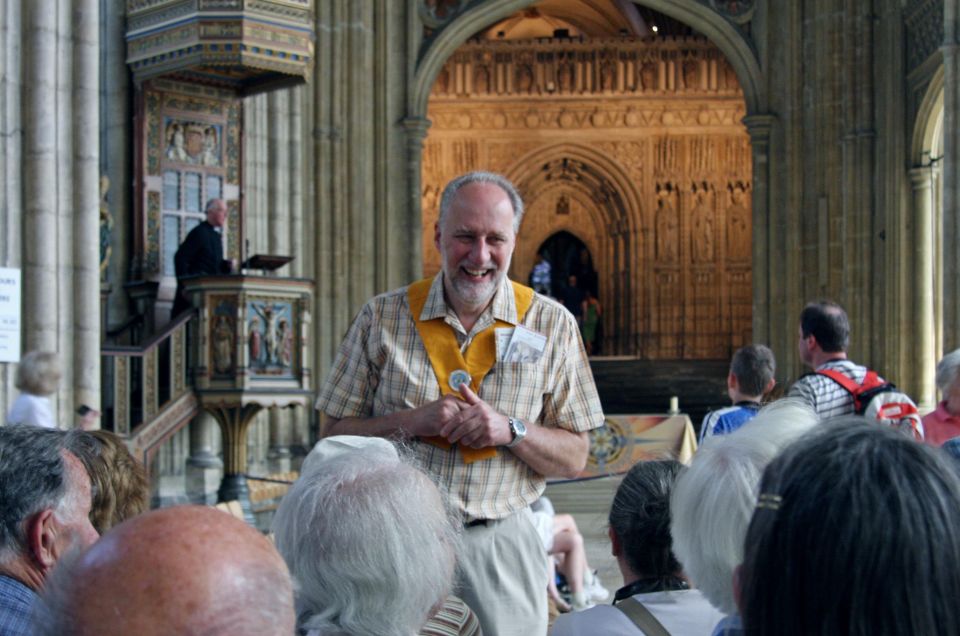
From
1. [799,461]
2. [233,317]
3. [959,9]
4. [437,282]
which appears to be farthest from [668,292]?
[799,461]

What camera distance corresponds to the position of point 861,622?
3.90ft

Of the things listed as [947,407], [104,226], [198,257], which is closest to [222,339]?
[198,257]

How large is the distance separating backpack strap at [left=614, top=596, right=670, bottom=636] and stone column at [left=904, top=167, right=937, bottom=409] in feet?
42.3

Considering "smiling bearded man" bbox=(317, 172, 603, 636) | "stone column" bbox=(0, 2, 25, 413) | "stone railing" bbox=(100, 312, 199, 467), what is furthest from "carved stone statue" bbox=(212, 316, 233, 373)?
"smiling bearded man" bbox=(317, 172, 603, 636)

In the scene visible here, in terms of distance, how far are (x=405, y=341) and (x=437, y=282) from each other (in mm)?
146

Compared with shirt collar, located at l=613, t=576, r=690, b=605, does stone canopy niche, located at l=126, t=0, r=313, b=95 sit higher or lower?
higher

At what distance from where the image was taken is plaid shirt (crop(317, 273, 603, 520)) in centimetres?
306

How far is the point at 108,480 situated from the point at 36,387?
369 cm

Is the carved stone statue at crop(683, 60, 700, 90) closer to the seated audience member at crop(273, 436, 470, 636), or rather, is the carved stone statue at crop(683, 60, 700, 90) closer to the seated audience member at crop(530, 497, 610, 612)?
the seated audience member at crop(530, 497, 610, 612)

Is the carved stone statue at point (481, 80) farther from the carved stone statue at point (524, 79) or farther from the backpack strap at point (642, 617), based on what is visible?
the backpack strap at point (642, 617)

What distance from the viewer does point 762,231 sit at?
16.3m

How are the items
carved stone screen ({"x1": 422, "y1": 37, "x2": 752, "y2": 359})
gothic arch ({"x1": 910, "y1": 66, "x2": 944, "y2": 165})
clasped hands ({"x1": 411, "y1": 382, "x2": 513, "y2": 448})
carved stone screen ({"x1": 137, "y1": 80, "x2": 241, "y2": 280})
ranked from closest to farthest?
clasped hands ({"x1": 411, "y1": 382, "x2": 513, "y2": 448}) < carved stone screen ({"x1": 137, "y1": 80, "x2": 241, "y2": 280}) < gothic arch ({"x1": 910, "y1": 66, "x2": 944, "y2": 165}) < carved stone screen ({"x1": 422, "y1": 37, "x2": 752, "y2": 359})

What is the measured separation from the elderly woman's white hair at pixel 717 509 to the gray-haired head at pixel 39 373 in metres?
4.61

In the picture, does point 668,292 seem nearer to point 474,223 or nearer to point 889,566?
point 474,223
